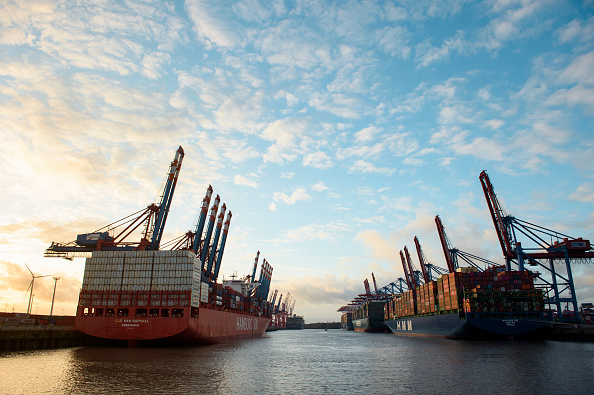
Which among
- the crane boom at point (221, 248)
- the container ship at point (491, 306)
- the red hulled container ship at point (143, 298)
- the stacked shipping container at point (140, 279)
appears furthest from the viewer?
the crane boom at point (221, 248)

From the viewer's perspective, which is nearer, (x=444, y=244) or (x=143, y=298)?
(x=143, y=298)

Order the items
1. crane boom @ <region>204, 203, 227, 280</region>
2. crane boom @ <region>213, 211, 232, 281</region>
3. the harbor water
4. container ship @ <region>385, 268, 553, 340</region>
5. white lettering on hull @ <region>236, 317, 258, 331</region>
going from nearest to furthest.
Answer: the harbor water < container ship @ <region>385, 268, 553, 340</region> < crane boom @ <region>204, 203, 227, 280</region> < white lettering on hull @ <region>236, 317, 258, 331</region> < crane boom @ <region>213, 211, 232, 281</region>

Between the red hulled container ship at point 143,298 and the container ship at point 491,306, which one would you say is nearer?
the red hulled container ship at point 143,298

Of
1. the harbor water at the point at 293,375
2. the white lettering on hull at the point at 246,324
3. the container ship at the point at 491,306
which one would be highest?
the container ship at the point at 491,306

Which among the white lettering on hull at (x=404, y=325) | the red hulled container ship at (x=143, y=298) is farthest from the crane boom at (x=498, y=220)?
the red hulled container ship at (x=143, y=298)

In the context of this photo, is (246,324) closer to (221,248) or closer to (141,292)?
(221,248)

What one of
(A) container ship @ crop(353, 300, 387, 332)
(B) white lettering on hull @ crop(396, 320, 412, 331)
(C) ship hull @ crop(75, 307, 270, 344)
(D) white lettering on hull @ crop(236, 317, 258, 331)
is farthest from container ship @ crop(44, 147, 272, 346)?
(A) container ship @ crop(353, 300, 387, 332)

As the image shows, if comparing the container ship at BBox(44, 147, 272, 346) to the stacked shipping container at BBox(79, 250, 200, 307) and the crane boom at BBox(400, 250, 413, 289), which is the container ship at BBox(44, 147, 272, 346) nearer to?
the stacked shipping container at BBox(79, 250, 200, 307)

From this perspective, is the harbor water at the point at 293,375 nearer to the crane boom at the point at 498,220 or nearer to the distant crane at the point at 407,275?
the crane boom at the point at 498,220

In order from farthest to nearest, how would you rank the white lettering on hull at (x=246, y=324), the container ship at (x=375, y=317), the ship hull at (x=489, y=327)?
the container ship at (x=375, y=317)
the white lettering on hull at (x=246, y=324)
the ship hull at (x=489, y=327)

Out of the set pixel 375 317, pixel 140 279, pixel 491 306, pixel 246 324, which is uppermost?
pixel 140 279

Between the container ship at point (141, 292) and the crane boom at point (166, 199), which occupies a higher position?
the crane boom at point (166, 199)

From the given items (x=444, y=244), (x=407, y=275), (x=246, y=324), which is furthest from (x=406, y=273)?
(x=246, y=324)

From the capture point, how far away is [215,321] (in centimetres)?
6531
